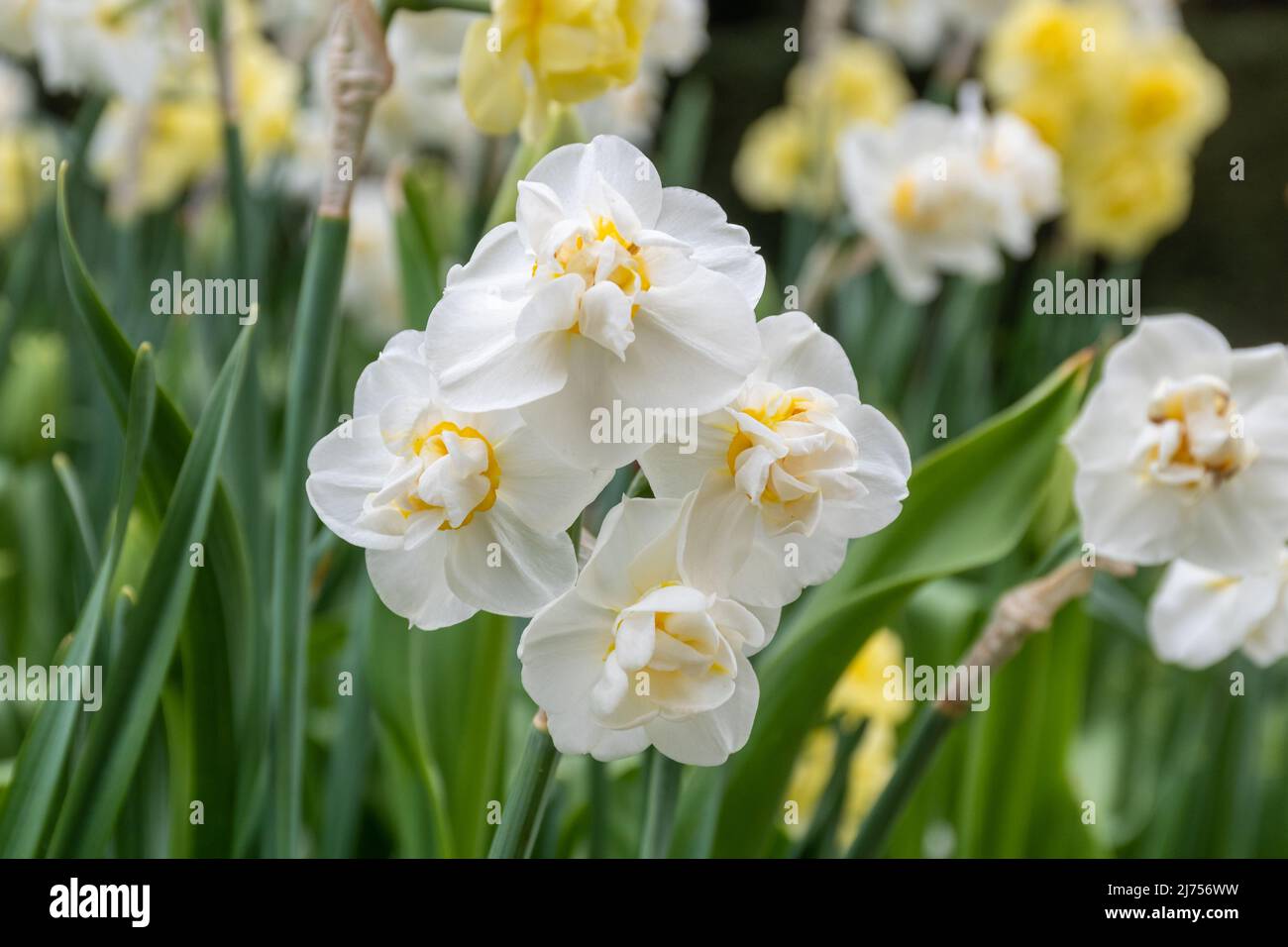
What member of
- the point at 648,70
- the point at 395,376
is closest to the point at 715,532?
the point at 395,376

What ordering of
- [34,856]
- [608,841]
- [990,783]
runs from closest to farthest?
[34,856] → [608,841] → [990,783]

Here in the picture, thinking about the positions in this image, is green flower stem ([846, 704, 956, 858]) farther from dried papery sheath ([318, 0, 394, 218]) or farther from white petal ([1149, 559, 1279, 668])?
dried papery sheath ([318, 0, 394, 218])

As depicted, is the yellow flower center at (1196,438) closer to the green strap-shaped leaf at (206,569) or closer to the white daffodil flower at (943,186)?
the green strap-shaped leaf at (206,569)

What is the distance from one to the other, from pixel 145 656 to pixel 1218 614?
1.69ft

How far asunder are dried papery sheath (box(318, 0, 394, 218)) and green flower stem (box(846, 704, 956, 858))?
39 centimetres

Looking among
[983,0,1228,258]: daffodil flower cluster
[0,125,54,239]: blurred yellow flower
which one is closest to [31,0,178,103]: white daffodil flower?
[0,125,54,239]: blurred yellow flower

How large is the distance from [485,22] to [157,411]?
0.78ft

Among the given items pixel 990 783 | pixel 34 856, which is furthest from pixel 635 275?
pixel 990 783

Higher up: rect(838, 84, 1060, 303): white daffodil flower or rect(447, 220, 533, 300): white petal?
rect(838, 84, 1060, 303): white daffodil flower

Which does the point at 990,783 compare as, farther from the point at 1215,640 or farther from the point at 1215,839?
the point at 1215,640

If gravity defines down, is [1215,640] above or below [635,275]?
below

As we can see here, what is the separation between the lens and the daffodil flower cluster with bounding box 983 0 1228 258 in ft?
5.30

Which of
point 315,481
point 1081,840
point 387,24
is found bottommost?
point 1081,840

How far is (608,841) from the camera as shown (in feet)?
2.17
